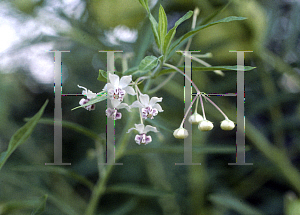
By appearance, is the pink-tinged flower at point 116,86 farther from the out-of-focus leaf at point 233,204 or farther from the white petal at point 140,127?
the out-of-focus leaf at point 233,204

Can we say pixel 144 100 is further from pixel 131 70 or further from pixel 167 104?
pixel 167 104

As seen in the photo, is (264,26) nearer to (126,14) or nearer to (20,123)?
(126,14)

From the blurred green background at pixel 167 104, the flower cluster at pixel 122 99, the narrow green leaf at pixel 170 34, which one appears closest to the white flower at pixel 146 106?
the flower cluster at pixel 122 99

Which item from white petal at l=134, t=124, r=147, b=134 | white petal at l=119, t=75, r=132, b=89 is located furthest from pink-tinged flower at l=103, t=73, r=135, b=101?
white petal at l=134, t=124, r=147, b=134

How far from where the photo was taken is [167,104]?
1424 millimetres

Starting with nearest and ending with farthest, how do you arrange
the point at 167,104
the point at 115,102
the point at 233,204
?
the point at 115,102, the point at 233,204, the point at 167,104

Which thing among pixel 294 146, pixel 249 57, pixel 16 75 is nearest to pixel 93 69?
pixel 16 75

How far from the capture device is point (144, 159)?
1448 millimetres

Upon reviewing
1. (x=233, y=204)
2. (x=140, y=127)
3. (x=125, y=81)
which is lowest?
(x=233, y=204)

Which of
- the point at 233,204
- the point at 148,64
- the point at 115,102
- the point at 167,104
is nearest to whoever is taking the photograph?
the point at 148,64

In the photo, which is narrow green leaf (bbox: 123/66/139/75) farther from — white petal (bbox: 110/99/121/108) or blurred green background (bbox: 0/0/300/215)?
blurred green background (bbox: 0/0/300/215)

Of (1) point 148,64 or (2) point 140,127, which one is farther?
(2) point 140,127

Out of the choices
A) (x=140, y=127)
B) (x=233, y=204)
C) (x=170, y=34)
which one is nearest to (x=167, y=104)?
(x=233, y=204)

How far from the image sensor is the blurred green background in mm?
1245
